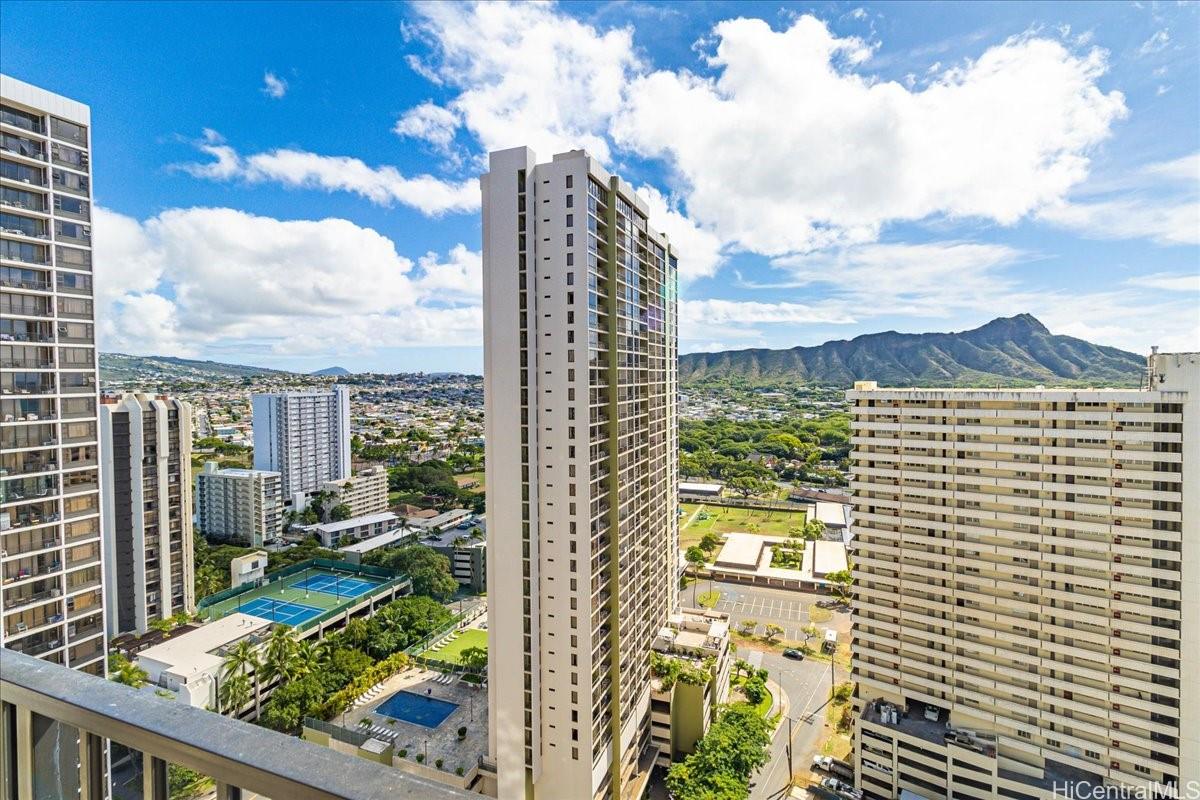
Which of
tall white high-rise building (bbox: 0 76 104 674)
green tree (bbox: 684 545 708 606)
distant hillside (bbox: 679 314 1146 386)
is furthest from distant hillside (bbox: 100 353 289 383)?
distant hillside (bbox: 679 314 1146 386)

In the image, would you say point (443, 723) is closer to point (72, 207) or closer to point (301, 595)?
point (72, 207)

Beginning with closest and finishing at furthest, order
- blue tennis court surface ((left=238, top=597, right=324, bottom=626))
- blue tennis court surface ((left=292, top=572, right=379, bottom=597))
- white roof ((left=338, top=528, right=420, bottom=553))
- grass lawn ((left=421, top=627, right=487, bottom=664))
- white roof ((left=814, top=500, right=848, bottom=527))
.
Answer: grass lawn ((left=421, top=627, right=487, bottom=664))
blue tennis court surface ((left=238, top=597, right=324, bottom=626))
blue tennis court surface ((left=292, top=572, right=379, bottom=597))
white roof ((left=338, top=528, right=420, bottom=553))
white roof ((left=814, top=500, right=848, bottom=527))

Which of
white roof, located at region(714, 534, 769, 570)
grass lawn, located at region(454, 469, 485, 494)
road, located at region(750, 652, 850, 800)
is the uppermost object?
grass lawn, located at region(454, 469, 485, 494)

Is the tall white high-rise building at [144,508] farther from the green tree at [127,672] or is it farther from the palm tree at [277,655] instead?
the palm tree at [277,655]

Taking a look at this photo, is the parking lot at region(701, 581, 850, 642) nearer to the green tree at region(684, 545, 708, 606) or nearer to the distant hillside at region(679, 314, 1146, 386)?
the green tree at region(684, 545, 708, 606)

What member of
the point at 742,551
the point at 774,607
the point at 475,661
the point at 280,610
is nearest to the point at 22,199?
the point at 475,661

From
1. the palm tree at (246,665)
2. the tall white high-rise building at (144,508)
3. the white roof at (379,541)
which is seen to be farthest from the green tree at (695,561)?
the tall white high-rise building at (144,508)
